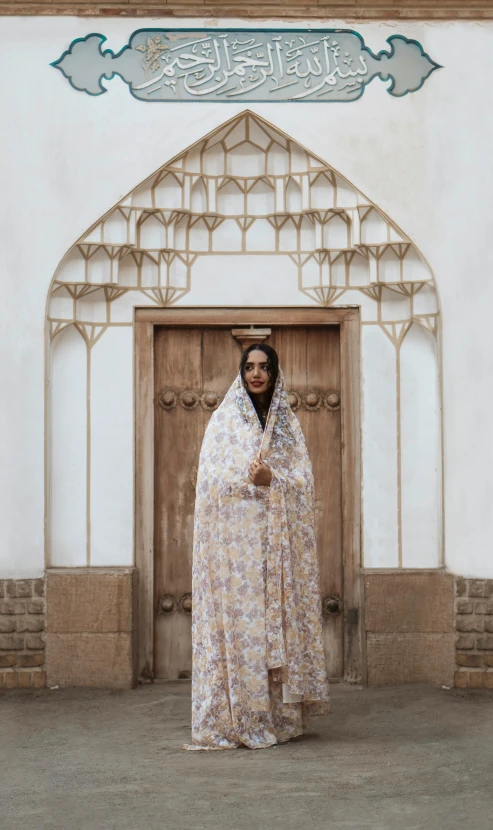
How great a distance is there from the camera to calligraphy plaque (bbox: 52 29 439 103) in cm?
663

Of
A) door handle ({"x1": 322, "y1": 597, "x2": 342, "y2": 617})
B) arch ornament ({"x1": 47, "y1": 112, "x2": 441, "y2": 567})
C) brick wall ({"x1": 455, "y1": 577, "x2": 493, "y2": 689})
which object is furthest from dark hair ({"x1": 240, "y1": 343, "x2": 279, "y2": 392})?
door handle ({"x1": 322, "y1": 597, "x2": 342, "y2": 617})

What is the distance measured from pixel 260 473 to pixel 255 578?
463mm

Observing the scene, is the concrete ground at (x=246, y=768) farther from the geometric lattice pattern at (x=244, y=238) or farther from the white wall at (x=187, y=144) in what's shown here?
the geometric lattice pattern at (x=244, y=238)

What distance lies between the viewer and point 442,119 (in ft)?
21.7

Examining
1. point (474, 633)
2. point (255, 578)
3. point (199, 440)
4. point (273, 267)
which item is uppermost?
point (273, 267)

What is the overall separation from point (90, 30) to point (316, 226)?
1.71 m

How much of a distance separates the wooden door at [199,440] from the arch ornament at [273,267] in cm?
26

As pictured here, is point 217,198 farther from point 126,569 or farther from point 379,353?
point 126,569

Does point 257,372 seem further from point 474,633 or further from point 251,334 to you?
point 474,633

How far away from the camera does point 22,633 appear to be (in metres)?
6.52

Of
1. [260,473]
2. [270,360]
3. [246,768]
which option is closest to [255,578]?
[260,473]

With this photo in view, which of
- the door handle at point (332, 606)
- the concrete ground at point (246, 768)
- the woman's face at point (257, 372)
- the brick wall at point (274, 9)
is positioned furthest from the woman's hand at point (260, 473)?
the brick wall at point (274, 9)

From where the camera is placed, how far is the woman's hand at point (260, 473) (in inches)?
199

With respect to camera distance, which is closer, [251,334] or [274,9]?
[274,9]
